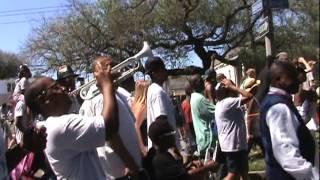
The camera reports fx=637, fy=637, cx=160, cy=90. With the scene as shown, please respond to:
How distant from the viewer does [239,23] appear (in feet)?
98.2

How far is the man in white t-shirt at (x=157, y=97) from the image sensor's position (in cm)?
563

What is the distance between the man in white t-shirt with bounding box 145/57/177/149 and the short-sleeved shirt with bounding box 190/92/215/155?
226cm

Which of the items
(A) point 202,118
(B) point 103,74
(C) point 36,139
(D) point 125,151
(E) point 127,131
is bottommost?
(A) point 202,118

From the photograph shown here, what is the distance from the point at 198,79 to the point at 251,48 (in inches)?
882

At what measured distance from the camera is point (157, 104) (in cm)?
566

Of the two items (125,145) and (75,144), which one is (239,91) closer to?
(125,145)

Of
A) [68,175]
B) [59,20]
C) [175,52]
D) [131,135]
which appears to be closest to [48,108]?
[68,175]

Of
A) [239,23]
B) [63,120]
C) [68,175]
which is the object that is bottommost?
[68,175]

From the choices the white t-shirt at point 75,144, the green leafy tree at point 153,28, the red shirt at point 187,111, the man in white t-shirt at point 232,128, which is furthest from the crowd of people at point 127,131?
the green leafy tree at point 153,28

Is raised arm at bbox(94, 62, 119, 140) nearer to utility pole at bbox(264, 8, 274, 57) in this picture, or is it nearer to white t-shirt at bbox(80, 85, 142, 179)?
white t-shirt at bbox(80, 85, 142, 179)

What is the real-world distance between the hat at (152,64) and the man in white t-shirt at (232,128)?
5.55 ft

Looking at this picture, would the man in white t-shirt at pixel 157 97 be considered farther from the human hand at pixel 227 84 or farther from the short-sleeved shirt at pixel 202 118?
the short-sleeved shirt at pixel 202 118

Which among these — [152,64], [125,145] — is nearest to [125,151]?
[125,145]

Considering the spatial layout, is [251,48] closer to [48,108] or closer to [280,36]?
[280,36]
